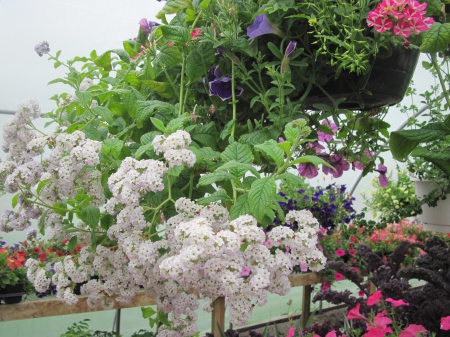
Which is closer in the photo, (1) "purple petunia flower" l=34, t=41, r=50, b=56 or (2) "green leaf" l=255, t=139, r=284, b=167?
(2) "green leaf" l=255, t=139, r=284, b=167

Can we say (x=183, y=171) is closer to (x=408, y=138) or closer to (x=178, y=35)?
(x=178, y=35)

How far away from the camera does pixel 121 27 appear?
2.97m

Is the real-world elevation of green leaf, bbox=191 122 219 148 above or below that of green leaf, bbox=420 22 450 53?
below

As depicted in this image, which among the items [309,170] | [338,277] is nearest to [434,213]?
[309,170]

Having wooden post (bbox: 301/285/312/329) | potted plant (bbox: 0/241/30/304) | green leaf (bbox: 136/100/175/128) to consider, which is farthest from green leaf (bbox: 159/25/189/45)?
wooden post (bbox: 301/285/312/329)

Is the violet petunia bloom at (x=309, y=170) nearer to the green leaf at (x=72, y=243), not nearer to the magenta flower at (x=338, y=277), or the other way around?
the green leaf at (x=72, y=243)

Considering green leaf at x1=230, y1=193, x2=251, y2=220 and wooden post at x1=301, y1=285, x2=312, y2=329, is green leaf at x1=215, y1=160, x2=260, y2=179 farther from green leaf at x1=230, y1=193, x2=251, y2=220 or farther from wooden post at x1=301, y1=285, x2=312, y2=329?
wooden post at x1=301, y1=285, x2=312, y2=329

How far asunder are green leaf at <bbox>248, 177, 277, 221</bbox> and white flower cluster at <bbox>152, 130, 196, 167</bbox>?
0.29 feet

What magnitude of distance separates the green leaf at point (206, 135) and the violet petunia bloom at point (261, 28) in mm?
151

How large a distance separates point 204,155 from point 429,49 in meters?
0.36

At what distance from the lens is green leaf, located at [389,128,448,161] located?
73cm

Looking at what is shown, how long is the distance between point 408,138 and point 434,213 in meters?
0.79

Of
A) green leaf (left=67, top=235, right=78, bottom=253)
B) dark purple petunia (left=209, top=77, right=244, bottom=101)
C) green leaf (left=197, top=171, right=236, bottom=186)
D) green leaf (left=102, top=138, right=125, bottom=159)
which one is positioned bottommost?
green leaf (left=67, top=235, right=78, bottom=253)

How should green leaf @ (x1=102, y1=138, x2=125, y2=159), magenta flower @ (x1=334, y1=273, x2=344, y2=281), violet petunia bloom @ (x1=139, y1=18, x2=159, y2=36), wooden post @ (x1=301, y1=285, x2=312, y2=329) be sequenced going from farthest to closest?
wooden post @ (x1=301, y1=285, x2=312, y2=329) → magenta flower @ (x1=334, y1=273, x2=344, y2=281) → violet petunia bloom @ (x1=139, y1=18, x2=159, y2=36) → green leaf @ (x1=102, y1=138, x2=125, y2=159)
